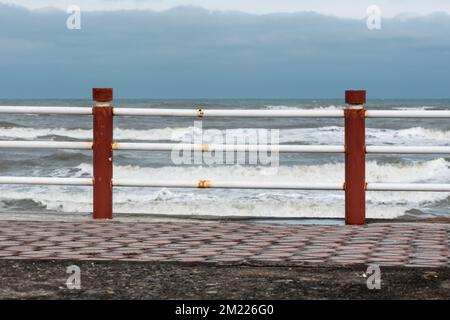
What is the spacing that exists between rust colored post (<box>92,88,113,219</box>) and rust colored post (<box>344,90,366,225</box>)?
75.8 inches

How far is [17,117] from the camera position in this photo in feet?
142

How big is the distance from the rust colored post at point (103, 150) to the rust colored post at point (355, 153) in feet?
6.32

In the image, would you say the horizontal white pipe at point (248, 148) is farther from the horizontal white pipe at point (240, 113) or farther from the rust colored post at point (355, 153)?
the horizontal white pipe at point (240, 113)

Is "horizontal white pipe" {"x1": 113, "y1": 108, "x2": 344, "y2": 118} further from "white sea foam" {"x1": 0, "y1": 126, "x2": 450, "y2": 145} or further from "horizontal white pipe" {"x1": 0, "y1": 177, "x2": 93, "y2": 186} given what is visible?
"white sea foam" {"x1": 0, "y1": 126, "x2": 450, "y2": 145}

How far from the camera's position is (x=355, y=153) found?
775 cm

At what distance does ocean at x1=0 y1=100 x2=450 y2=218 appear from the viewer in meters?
14.6

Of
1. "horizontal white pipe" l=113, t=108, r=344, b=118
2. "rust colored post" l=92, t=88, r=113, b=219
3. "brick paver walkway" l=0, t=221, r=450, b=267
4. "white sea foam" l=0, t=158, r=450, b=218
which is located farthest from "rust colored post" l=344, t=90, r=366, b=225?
"white sea foam" l=0, t=158, r=450, b=218

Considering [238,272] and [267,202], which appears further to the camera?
[267,202]

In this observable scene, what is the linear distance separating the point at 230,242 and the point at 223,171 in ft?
51.4

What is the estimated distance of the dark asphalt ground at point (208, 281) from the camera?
4.64 meters

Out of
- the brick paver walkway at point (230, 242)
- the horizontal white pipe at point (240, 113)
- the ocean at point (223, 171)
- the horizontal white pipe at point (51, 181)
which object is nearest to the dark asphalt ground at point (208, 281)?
the brick paver walkway at point (230, 242)
